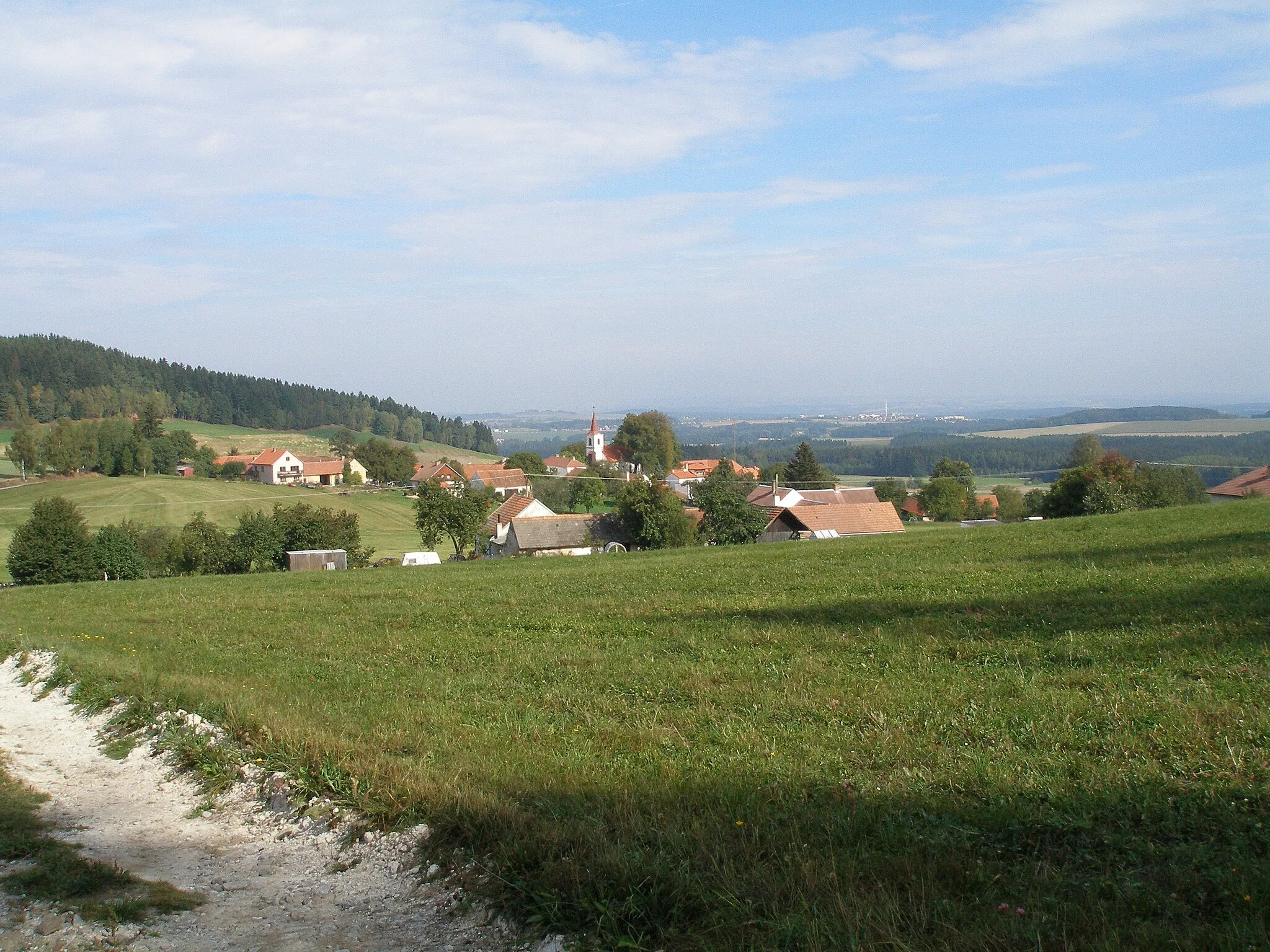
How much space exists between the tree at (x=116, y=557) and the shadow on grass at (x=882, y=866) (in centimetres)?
4899

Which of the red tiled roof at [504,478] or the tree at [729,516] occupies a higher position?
the tree at [729,516]

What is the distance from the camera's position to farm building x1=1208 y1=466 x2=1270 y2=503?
66250 millimetres

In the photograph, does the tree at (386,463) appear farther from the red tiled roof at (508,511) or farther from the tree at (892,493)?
the tree at (892,493)

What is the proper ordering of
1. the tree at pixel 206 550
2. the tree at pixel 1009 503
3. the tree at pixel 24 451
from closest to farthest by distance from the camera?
the tree at pixel 206 550 < the tree at pixel 1009 503 < the tree at pixel 24 451

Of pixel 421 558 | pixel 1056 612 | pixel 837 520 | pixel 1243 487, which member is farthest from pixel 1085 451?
pixel 1056 612

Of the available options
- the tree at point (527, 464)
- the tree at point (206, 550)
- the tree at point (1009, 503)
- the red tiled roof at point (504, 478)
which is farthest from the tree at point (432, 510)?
the tree at point (527, 464)

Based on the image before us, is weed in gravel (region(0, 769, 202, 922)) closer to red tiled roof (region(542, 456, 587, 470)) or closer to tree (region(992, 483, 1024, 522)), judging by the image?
tree (region(992, 483, 1024, 522))

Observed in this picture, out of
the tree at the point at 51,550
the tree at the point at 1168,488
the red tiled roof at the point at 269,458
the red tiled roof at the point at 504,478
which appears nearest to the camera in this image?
the tree at the point at 51,550

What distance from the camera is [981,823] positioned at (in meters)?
4.88

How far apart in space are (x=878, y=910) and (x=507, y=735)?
395 centimetres

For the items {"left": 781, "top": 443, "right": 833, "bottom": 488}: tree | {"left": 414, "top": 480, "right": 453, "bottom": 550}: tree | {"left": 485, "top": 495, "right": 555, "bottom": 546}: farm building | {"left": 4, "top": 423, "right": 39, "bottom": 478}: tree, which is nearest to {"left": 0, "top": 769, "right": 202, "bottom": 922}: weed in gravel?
{"left": 414, "top": 480, "right": 453, "bottom": 550}: tree

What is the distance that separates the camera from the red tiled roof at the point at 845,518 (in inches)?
2030

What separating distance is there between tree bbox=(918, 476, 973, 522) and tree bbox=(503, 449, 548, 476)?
52384 mm

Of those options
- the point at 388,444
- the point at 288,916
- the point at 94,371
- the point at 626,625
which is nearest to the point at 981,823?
the point at 288,916
